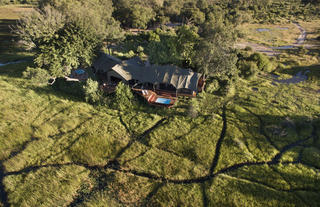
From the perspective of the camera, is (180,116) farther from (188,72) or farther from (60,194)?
(60,194)

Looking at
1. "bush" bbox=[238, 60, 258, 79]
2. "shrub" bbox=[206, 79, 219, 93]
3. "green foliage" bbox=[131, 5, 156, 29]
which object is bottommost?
"shrub" bbox=[206, 79, 219, 93]

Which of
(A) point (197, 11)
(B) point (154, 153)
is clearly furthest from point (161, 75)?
(A) point (197, 11)

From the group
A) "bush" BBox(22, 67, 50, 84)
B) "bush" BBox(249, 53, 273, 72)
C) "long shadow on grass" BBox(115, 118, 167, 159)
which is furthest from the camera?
"bush" BBox(249, 53, 273, 72)

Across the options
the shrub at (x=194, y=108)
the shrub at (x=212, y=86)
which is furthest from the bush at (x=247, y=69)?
the shrub at (x=194, y=108)

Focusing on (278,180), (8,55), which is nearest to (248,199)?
(278,180)

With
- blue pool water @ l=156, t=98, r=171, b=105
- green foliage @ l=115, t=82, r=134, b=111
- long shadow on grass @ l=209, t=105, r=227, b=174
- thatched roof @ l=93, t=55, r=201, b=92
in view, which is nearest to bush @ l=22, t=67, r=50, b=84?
thatched roof @ l=93, t=55, r=201, b=92

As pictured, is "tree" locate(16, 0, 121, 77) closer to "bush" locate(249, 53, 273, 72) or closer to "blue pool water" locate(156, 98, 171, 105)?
"blue pool water" locate(156, 98, 171, 105)
